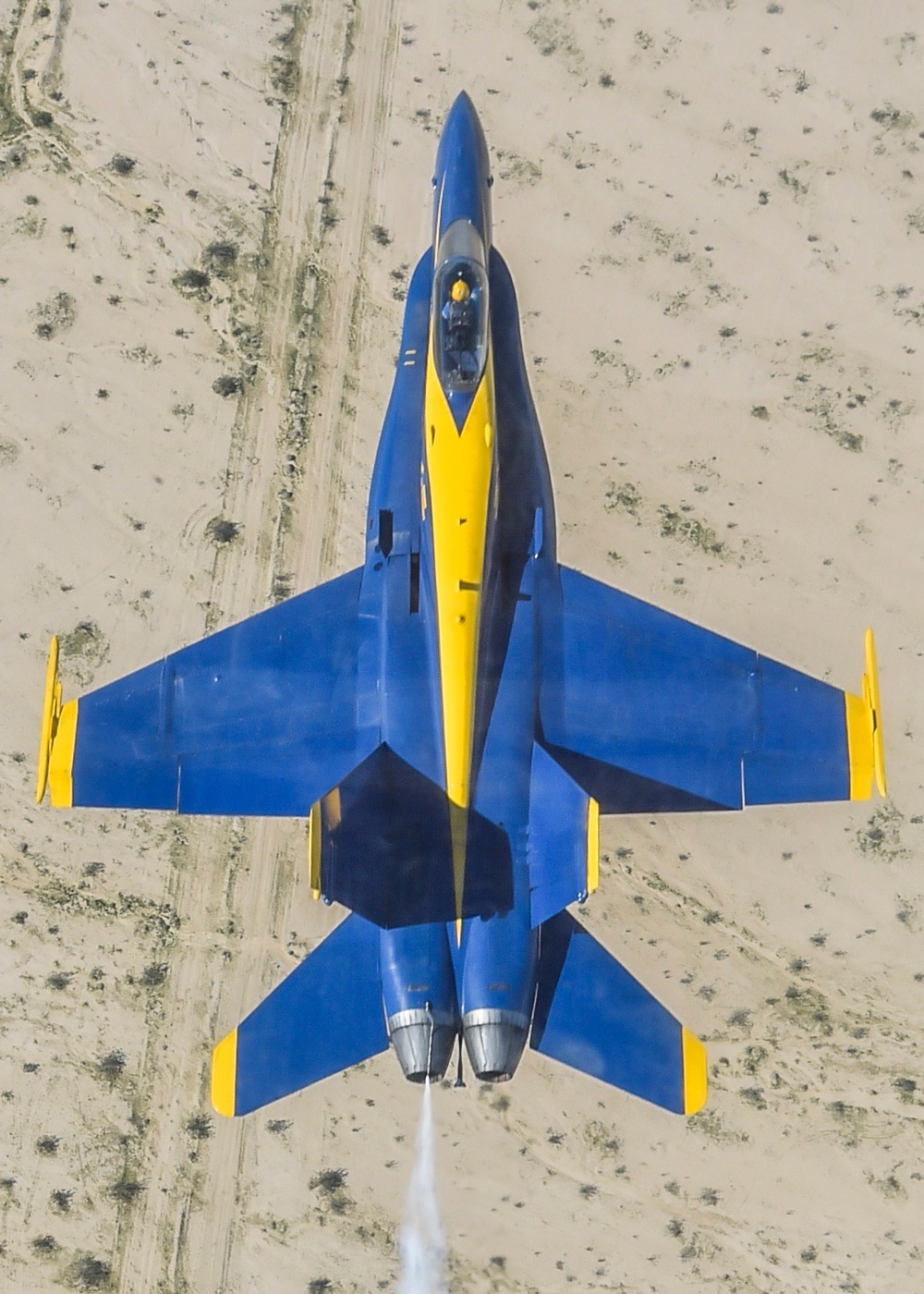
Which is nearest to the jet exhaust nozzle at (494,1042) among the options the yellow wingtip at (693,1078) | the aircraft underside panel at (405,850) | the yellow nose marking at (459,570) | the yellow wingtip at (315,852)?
the aircraft underside panel at (405,850)

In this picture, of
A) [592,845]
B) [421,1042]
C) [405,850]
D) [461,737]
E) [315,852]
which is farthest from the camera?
[461,737]

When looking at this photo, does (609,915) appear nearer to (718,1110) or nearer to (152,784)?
(718,1110)

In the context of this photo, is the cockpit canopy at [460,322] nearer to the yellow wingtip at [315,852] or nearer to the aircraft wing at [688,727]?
the aircraft wing at [688,727]

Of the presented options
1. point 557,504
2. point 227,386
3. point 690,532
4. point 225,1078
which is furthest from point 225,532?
point 225,1078

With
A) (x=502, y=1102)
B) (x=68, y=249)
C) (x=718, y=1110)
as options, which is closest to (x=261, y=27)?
(x=68, y=249)

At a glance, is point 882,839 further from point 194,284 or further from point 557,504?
point 194,284
